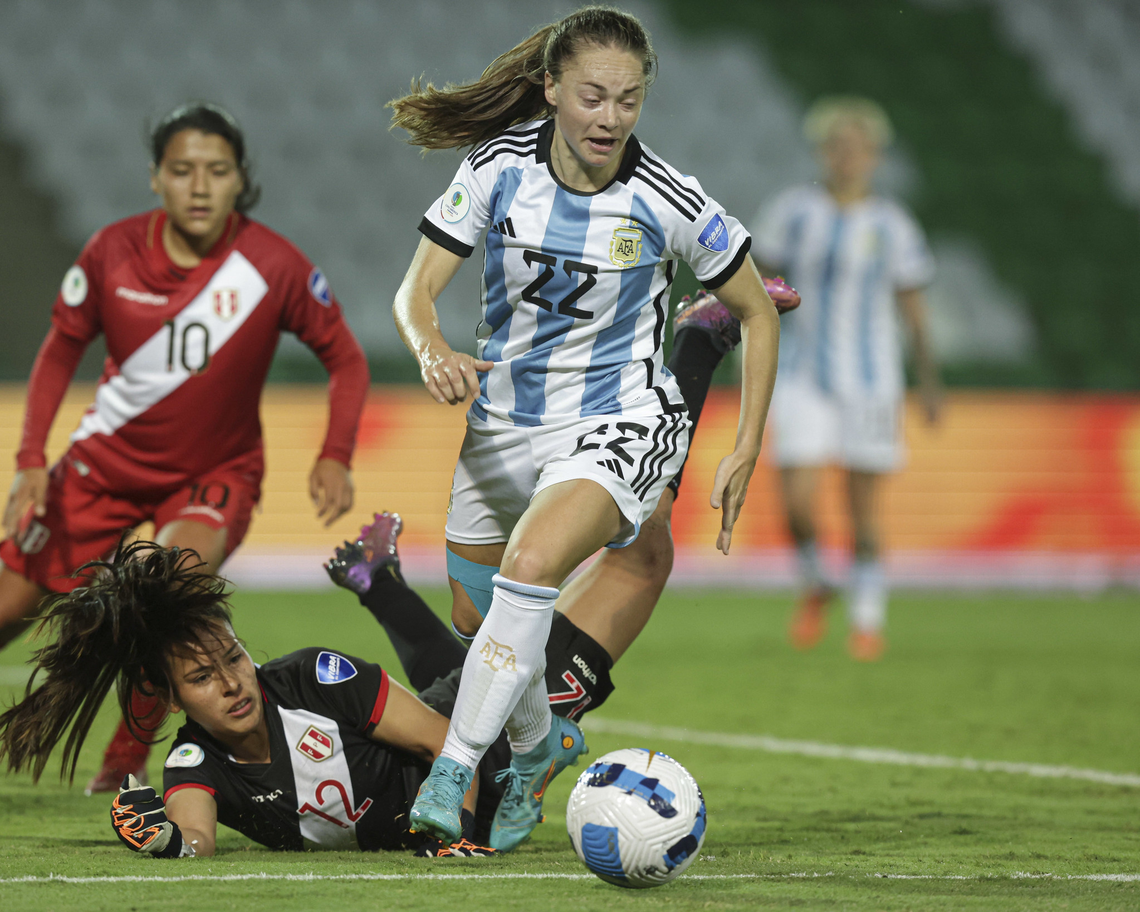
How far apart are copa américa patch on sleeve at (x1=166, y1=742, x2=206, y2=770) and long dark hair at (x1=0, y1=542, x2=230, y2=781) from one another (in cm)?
13

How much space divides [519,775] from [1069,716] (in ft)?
11.0

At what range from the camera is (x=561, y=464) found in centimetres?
352

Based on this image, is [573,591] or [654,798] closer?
[654,798]

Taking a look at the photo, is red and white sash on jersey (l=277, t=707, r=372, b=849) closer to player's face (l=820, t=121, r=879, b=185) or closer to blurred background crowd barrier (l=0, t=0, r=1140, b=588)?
player's face (l=820, t=121, r=879, b=185)

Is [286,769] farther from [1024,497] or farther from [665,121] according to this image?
[665,121]

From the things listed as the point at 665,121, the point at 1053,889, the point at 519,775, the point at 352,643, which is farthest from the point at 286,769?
the point at 665,121

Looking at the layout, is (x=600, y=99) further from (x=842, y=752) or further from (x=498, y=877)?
(x=842, y=752)

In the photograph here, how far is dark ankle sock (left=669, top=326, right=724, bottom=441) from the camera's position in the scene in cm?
A: 421

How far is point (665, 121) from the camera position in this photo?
14727 millimetres

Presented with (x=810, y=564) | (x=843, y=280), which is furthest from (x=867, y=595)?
(x=843, y=280)

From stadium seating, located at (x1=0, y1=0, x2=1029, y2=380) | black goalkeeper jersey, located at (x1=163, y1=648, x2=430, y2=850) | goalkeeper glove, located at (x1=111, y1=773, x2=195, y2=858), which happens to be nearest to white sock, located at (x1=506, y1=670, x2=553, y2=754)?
black goalkeeper jersey, located at (x1=163, y1=648, x2=430, y2=850)

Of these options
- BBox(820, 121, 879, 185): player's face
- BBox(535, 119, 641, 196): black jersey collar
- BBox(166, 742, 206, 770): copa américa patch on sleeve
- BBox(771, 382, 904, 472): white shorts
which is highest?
BBox(820, 121, 879, 185): player's face

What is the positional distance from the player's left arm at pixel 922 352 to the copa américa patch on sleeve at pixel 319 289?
4.70m

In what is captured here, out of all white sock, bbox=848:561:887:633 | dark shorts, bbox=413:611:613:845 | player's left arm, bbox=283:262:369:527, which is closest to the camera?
dark shorts, bbox=413:611:613:845
